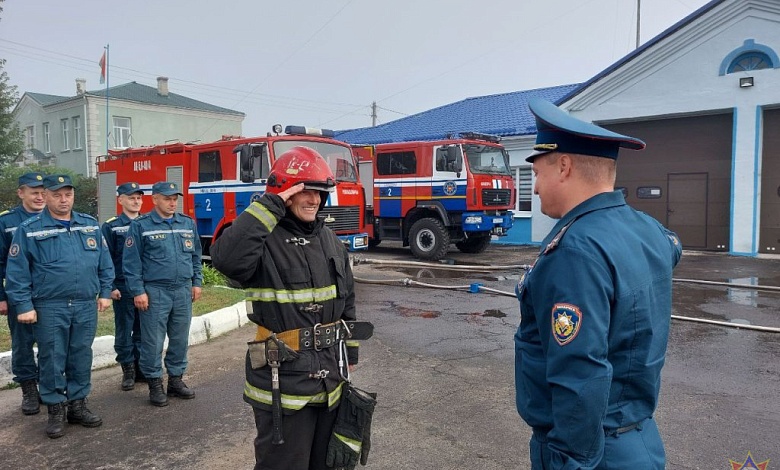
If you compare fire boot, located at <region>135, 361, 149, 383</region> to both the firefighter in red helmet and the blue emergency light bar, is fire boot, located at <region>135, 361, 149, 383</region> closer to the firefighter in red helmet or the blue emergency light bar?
the firefighter in red helmet

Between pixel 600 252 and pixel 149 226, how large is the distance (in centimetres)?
438

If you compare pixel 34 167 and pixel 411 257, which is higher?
pixel 34 167

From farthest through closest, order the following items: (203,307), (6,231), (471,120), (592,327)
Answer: (471,120), (203,307), (6,231), (592,327)

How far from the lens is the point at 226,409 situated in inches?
183

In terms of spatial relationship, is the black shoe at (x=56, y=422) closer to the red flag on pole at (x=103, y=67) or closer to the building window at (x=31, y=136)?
the red flag on pole at (x=103, y=67)

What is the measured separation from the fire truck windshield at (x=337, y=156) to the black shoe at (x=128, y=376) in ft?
20.7

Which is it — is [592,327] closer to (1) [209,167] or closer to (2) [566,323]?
(2) [566,323]

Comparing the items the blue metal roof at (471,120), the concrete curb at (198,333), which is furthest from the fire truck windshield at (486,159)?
the concrete curb at (198,333)

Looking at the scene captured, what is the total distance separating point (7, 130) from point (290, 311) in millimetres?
25808

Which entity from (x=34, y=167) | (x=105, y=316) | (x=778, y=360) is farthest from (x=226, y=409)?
(x=34, y=167)

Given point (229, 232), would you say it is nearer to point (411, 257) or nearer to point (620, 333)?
point (620, 333)

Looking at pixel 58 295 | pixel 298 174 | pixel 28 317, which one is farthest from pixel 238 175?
pixel 298 174

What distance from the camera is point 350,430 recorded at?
2672mm

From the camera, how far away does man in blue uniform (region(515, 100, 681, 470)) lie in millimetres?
1563
